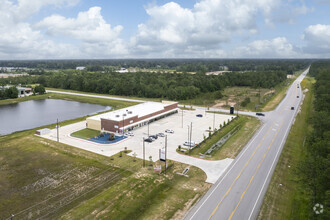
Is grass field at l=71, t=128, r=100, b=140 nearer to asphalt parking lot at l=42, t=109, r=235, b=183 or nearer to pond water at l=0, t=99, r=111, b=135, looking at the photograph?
asphalt parking lot at l=42, t=109, r=235, b=183

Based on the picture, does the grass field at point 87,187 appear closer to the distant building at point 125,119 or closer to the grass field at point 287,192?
the grass field at point 287,192

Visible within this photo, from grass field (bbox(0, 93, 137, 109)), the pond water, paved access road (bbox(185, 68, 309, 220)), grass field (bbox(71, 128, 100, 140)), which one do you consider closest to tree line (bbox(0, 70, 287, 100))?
grass field (bbox(0, 93, 137, 109))

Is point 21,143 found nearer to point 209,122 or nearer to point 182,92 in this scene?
point 209,122

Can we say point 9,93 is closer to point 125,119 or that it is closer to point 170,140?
→ point 125,119

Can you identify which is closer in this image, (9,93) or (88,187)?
(88,187)

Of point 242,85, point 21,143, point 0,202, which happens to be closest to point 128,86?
point 21,143

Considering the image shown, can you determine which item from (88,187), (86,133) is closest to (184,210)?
(88,187)
